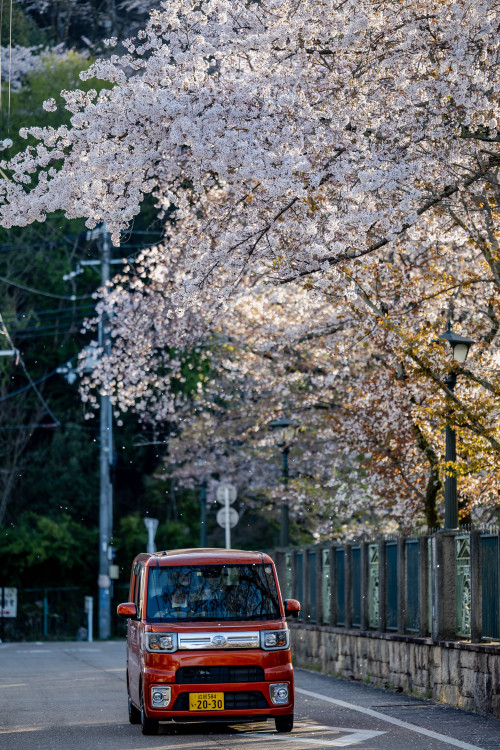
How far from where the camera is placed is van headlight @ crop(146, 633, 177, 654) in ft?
40.5

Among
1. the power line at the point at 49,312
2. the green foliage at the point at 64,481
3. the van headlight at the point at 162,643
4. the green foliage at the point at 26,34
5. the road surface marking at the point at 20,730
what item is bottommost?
the road surface marking at the point at 20,730

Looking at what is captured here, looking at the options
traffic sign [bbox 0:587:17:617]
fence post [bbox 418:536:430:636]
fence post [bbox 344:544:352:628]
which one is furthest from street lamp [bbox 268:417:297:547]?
traffic sign [bbox 0:587:17:617]

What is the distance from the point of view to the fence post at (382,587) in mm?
19719

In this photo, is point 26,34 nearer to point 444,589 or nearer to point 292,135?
point 444,589

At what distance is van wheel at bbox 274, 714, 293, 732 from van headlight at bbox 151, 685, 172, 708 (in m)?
1.09

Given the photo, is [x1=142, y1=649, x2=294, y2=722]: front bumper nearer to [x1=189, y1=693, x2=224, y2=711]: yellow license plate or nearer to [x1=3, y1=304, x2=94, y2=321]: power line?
[x1=189, y1=693, x2=224, y2=711]: yellow license plate

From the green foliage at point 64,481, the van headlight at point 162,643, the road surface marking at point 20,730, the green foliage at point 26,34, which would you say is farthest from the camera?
the green foliage at point 26,34

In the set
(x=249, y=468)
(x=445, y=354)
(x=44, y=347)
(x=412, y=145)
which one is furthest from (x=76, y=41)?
(x=412, y=145)

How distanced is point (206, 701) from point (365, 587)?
921 cm

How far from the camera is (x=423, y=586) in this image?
1738 cm

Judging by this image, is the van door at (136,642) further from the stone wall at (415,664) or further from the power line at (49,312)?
the power line at (49,312)

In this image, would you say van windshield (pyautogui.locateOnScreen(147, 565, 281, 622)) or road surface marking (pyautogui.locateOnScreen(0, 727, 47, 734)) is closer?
van windshield (pyautogui.locateOnScreen(147, 565, 281, 622))

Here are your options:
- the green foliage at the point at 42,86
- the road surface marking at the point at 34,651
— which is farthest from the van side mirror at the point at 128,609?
the green foliage at the point at 42,86

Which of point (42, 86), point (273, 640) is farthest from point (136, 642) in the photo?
point (42, 86)
